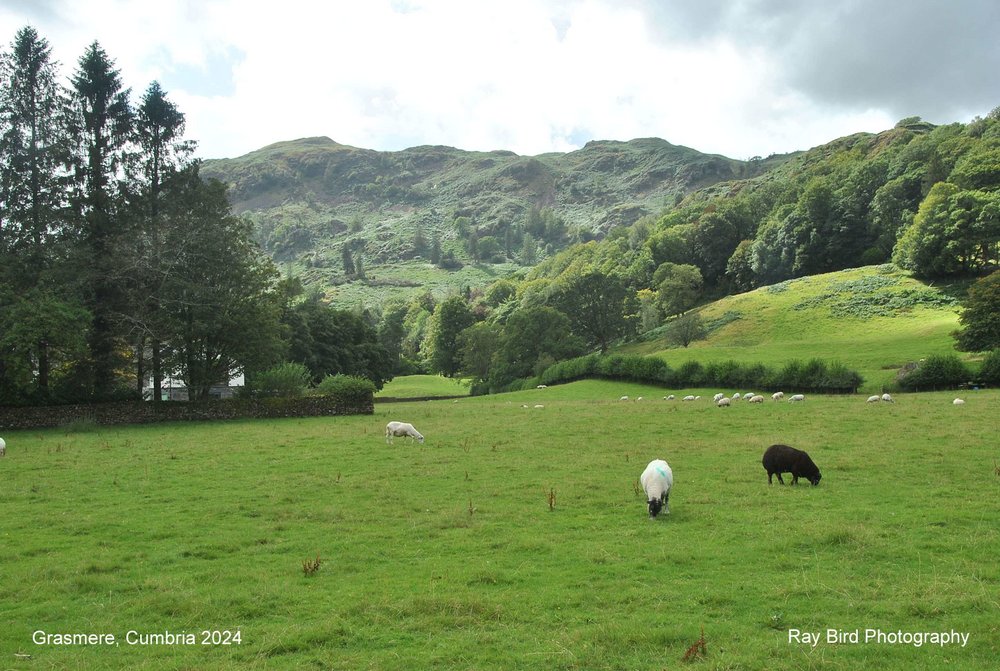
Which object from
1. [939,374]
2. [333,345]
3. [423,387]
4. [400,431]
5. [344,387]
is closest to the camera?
[400,431]

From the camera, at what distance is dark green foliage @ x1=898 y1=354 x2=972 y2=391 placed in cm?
4691

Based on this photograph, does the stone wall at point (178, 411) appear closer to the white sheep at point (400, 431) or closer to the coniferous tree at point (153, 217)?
the coniferous tree at point (153, 217)

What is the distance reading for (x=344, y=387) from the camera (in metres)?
45.8

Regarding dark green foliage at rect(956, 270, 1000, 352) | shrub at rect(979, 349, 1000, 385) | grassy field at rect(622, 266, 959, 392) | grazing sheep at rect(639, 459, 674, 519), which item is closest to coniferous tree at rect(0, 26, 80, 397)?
grazing sheep at rect(639, 459, 674, 519)

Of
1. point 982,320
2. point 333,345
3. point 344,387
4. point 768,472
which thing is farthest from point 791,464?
point 333,345

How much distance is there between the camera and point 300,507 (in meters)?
15.8

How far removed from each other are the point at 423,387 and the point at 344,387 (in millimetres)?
59988

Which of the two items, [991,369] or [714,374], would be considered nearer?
[991,369]

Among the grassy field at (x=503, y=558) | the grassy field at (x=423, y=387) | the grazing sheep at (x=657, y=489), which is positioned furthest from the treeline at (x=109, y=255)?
the grassy field at (x=423, y=387)

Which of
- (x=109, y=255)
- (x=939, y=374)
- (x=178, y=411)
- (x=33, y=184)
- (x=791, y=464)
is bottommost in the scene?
(x=791, y=464)

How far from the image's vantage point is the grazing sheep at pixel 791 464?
1741cm

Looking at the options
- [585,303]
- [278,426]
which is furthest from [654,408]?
[585,303]

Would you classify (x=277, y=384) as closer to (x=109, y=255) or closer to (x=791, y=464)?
(x=109, y=255)

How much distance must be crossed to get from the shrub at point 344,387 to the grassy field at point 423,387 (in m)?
41.5
